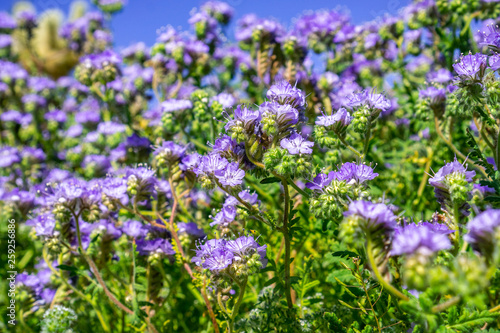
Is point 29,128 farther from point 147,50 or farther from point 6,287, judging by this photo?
point 6,287

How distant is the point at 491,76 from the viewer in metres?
2.16

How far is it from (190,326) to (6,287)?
2171 millimetres

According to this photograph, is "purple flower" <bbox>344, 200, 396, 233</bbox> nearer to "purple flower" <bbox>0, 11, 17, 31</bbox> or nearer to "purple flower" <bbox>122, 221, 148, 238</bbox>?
"purple flower" <bbox>122, 221, 148, 238</bbox>

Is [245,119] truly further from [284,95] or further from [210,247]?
[210,247]

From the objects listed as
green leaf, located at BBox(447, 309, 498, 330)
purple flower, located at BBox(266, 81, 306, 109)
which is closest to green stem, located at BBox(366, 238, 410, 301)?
green leaf, located at BBox(447, 309, 498, 330)

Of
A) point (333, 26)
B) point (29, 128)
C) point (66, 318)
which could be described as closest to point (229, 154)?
point (66, 318)

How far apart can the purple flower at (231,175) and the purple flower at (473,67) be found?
1.32 m

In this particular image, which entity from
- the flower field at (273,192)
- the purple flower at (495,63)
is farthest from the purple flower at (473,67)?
the purple flower at (495,63)

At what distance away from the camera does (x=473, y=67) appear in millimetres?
2188

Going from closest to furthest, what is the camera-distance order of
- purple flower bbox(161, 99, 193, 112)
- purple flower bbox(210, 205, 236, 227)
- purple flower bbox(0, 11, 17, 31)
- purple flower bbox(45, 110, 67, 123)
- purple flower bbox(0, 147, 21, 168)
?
purple flower bbox(210, 205, 236, 227)
purple flower bbox(161, 99, 193, 112)
purple flower bbox(0, 147, 21, 168)
purple flower bbox(45, 110, 67, 123)
purple flower bbox(0, 11, 17, 31)

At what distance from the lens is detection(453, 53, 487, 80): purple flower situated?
218cm

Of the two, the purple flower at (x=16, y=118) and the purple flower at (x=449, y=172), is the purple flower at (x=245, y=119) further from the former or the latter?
the purple flower at (x=16, y=118)

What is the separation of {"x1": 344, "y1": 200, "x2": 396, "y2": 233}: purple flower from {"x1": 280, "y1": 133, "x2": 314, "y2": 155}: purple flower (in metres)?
0.48

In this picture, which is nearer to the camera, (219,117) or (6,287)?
(219,117)
